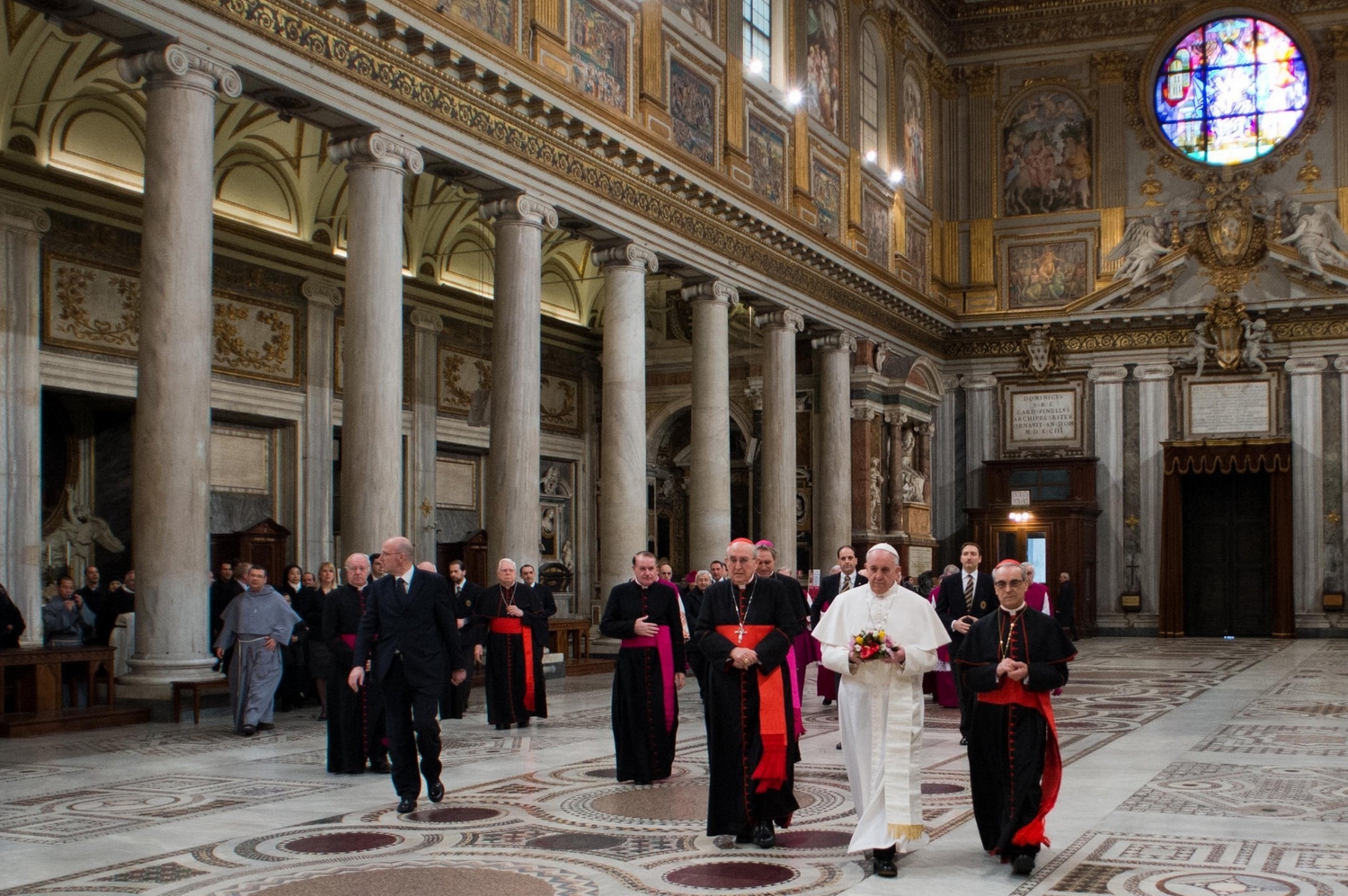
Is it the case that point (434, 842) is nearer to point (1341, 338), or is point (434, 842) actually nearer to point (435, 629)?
point (435, 629)

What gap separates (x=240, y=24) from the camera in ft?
44.2

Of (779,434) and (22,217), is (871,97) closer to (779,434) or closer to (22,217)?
(779,434)

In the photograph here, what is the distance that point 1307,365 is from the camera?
30.9 m

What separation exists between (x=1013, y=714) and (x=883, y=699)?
24.9 inches

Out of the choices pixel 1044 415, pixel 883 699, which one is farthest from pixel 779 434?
pixel 883 699

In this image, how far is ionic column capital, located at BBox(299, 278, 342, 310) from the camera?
2180cm

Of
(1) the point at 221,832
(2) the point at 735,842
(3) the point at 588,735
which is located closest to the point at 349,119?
(3) the point at 588,735

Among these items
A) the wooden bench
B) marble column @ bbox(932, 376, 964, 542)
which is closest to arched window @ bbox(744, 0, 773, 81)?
marble column @ bbox(932, 376, 964, 542)

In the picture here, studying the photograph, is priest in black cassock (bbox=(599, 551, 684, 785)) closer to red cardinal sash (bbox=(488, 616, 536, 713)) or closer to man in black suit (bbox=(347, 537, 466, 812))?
man in black suit (bbox=(347, 537, 466, 812))

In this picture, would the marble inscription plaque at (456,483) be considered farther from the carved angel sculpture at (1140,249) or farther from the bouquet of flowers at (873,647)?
the bouquet of flowers at (873,647)

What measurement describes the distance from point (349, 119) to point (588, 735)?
6820 millimetres

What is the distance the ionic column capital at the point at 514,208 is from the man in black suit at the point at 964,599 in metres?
7.42

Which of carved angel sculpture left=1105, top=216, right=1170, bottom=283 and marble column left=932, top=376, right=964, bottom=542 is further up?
carved angel sculpture left=1105, top=216, right=1170, bottom=283

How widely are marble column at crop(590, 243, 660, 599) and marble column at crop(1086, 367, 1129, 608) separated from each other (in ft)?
50.1
